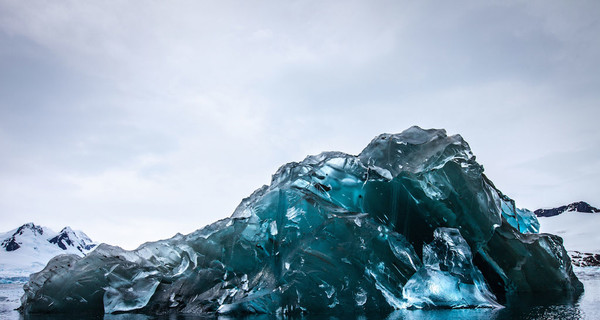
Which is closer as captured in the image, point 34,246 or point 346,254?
point 346,254

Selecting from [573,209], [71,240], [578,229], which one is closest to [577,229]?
[578,229]

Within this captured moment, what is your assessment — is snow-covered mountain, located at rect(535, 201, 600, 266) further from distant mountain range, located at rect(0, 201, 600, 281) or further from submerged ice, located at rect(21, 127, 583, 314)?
submerged ice, located at rect(21, 127, 583, 314)

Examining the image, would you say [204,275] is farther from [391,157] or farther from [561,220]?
[561,220]

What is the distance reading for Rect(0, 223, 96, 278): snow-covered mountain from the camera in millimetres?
93188

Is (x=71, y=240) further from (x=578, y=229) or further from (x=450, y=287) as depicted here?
(x=450, y=287)

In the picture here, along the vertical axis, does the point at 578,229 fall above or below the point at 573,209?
below

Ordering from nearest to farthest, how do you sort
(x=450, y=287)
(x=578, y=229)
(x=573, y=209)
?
(x=450, y=287)
(x=578, y=229)
(x=573, y=209)

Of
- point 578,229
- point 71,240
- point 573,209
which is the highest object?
point 71,240

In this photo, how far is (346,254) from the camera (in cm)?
752

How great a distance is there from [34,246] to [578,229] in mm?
136385

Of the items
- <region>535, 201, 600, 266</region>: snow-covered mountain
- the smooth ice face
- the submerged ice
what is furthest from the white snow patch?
the smooth ice face

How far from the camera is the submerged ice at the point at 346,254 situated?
→ 7.31m

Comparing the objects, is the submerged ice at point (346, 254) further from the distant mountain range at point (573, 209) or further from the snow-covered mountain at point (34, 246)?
the snow-covered mountain at point (34, 246)

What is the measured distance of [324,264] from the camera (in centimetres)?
742
